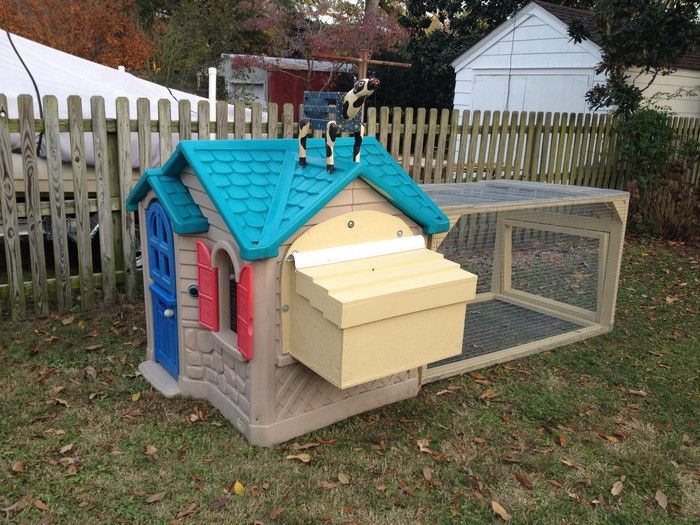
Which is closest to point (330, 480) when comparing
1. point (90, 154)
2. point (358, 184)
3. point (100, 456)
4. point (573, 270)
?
point (100, 456)

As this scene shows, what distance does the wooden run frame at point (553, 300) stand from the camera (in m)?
4.80

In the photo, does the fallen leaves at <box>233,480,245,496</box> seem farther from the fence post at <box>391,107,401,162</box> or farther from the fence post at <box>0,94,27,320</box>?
the fence post at <box>391,107,401,162</box>

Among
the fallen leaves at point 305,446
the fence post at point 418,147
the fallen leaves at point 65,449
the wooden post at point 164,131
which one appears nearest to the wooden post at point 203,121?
the wooden post at point 164,131

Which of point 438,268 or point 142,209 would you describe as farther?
point 142,209

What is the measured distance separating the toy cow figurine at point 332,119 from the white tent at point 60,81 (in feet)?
8.75

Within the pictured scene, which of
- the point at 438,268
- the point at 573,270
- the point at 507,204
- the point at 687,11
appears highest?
the point at 687,11

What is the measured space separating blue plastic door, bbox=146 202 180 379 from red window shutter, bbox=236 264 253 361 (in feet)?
2.29

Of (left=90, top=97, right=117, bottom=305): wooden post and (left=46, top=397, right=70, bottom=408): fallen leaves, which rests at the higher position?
(left=90, top=97, right=117, bottom=305): wooden post

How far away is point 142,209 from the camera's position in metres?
4.08

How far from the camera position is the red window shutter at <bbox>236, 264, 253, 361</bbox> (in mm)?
3193

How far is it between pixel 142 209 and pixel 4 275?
289cm

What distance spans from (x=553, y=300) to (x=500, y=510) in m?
3.08

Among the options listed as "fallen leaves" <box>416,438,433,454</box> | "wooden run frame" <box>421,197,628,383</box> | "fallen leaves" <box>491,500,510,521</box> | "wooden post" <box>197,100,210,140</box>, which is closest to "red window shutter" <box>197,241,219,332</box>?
"fallen leaves" <box>416,438,433,454</box>

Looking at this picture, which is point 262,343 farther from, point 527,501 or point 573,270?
point 573,270
